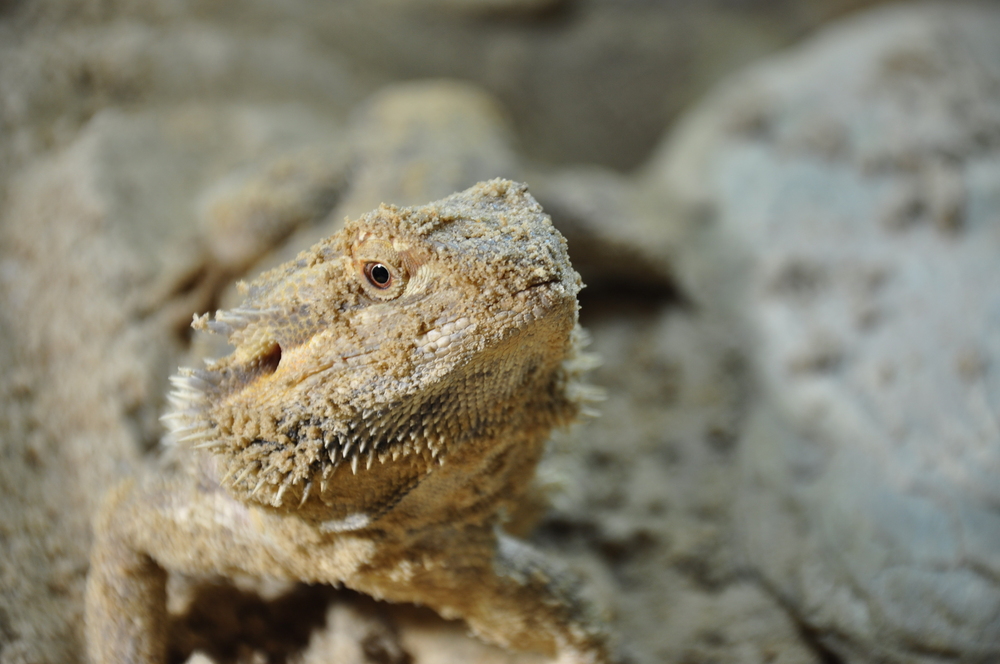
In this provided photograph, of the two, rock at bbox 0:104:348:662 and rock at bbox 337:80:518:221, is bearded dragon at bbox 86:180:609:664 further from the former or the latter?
rock at bbox 337:80:518:221

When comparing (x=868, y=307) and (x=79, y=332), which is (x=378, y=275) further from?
(x=868, y=307)

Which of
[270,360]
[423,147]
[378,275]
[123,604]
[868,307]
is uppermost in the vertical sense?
[868,307]

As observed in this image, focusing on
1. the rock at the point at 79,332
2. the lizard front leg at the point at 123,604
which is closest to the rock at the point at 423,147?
the rock at the point at 79,332

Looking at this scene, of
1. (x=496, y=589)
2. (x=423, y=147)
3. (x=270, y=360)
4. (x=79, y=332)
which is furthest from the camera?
(x=423, y=147)

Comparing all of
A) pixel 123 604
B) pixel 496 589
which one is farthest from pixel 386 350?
pixel 123 604

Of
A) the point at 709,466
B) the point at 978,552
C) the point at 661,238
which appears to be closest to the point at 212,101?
the point at 661,238

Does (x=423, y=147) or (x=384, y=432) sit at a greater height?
(x=423, y=147)

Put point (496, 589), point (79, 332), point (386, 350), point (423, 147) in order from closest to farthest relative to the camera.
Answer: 1. point (386, 350)
2. point (496, 589)
3. point (79, 332)
4. point (423, 147)

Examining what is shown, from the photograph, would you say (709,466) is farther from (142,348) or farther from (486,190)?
(142,348)
